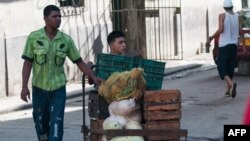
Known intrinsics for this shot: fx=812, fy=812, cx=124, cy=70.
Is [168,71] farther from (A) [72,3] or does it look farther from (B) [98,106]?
(B) [98,106]

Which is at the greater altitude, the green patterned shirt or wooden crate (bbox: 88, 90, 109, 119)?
the green patterned shirt

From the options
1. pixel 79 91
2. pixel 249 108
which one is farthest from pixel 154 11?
pixel 249 108

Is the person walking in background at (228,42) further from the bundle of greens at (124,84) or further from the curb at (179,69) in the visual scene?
the bundle of greens at (124,84)

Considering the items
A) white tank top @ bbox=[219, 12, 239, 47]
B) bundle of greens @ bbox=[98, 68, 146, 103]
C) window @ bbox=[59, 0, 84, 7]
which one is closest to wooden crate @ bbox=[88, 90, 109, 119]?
bundle of greens @ bbox=[98, 68, 146, 103]

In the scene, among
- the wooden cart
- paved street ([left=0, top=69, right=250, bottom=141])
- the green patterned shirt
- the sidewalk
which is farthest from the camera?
the sidewalk

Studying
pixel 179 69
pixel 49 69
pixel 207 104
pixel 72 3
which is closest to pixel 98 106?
pixel 49 69

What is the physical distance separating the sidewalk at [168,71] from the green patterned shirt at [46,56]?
16.7 feet

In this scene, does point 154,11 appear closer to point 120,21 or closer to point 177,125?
point 120,21

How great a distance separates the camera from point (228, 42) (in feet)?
44.0

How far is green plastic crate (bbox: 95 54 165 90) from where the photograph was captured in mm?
7734

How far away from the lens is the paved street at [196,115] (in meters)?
10.4

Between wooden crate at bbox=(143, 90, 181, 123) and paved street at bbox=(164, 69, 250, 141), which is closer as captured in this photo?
wooden crate at bbox=(143, 90, 181, 123)

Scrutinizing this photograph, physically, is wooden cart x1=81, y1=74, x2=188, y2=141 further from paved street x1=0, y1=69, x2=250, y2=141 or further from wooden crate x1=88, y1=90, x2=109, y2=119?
paved street x1=0, y1=69, x2=250, y2=141

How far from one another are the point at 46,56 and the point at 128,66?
85 cm
